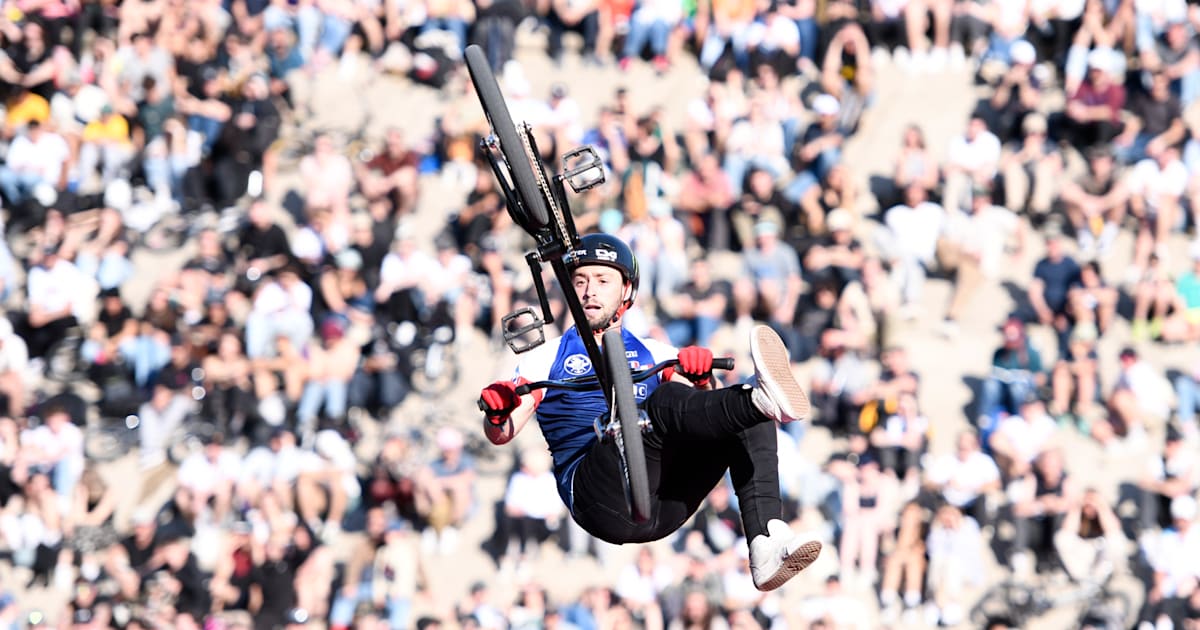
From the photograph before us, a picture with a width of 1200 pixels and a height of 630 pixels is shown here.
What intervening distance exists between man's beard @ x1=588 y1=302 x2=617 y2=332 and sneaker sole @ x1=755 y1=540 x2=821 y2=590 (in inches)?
57.1

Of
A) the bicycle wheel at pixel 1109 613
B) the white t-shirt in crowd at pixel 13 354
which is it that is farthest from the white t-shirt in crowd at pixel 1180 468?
the white t-shirt in crowd at pixel 13 354

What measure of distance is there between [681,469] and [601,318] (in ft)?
2.65

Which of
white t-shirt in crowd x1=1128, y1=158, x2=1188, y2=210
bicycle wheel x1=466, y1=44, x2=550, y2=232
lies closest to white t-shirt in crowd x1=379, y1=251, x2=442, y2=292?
white t-shirt in crowd x1=1128, y1=158, x2=1188, y2=210

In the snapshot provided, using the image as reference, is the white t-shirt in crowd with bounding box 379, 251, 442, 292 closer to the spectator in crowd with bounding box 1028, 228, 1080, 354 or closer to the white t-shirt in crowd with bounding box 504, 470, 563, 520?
the white t-shirt in crowd with bounding box 504, 470, 563, 520

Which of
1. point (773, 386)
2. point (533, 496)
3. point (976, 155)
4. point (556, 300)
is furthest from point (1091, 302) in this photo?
point (773, 386)

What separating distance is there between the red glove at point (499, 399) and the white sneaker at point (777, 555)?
1284 millimetres

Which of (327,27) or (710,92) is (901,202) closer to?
(710,92)

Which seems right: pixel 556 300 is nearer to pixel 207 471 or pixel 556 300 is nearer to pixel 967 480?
pixel 207 471

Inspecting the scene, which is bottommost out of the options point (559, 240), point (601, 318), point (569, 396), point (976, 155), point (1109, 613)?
point (1109, 613)

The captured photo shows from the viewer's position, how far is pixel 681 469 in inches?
337

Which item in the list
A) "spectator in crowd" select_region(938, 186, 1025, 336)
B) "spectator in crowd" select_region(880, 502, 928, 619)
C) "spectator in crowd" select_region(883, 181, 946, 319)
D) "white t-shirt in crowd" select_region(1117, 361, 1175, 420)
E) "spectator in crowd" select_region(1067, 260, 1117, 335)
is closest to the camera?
"spectator in crowd" select_region(880, 502, 928, 619)

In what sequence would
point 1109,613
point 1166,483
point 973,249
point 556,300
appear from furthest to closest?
point 973,249
point 556,300
point 1166,483
point 1109,613

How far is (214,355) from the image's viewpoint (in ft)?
56.7

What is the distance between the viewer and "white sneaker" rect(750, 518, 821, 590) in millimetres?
8000
